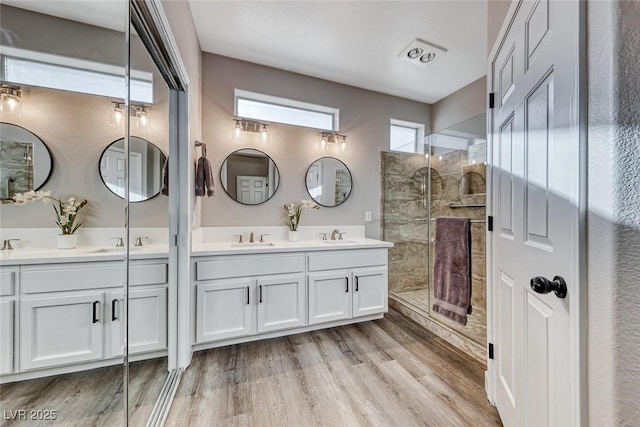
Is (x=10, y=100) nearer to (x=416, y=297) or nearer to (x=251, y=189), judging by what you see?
(x=251, y=189)

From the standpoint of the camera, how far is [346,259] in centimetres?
243

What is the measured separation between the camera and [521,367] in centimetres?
109

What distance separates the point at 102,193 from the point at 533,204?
165 cm

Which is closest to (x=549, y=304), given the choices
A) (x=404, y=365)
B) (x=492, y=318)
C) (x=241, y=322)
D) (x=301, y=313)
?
(x=492, y=318)

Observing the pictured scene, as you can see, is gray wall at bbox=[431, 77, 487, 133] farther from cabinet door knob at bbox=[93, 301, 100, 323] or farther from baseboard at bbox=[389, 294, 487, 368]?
cabinet door knob at bbox=[93, 301, 100, 323]

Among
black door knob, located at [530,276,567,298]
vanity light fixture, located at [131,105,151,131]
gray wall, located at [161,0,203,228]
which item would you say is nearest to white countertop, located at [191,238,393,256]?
gray wall, located at [161,0,203,228]

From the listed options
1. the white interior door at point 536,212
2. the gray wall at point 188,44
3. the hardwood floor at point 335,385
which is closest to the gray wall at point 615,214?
the white interior door at point 536,212

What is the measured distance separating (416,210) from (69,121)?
313 centimetres

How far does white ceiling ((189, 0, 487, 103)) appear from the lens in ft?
6.25

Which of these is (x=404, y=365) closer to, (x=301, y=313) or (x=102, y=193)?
(x=301, y=313)

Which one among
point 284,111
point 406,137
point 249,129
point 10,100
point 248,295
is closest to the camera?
point 10,100

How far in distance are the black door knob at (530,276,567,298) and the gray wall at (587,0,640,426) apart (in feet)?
0.33

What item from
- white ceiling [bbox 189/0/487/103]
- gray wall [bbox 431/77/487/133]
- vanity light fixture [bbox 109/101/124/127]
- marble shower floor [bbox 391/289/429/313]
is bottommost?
marble shower floor [bbox 391/289/429/313]

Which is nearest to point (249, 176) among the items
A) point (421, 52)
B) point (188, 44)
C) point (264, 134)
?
point (264, 134)
